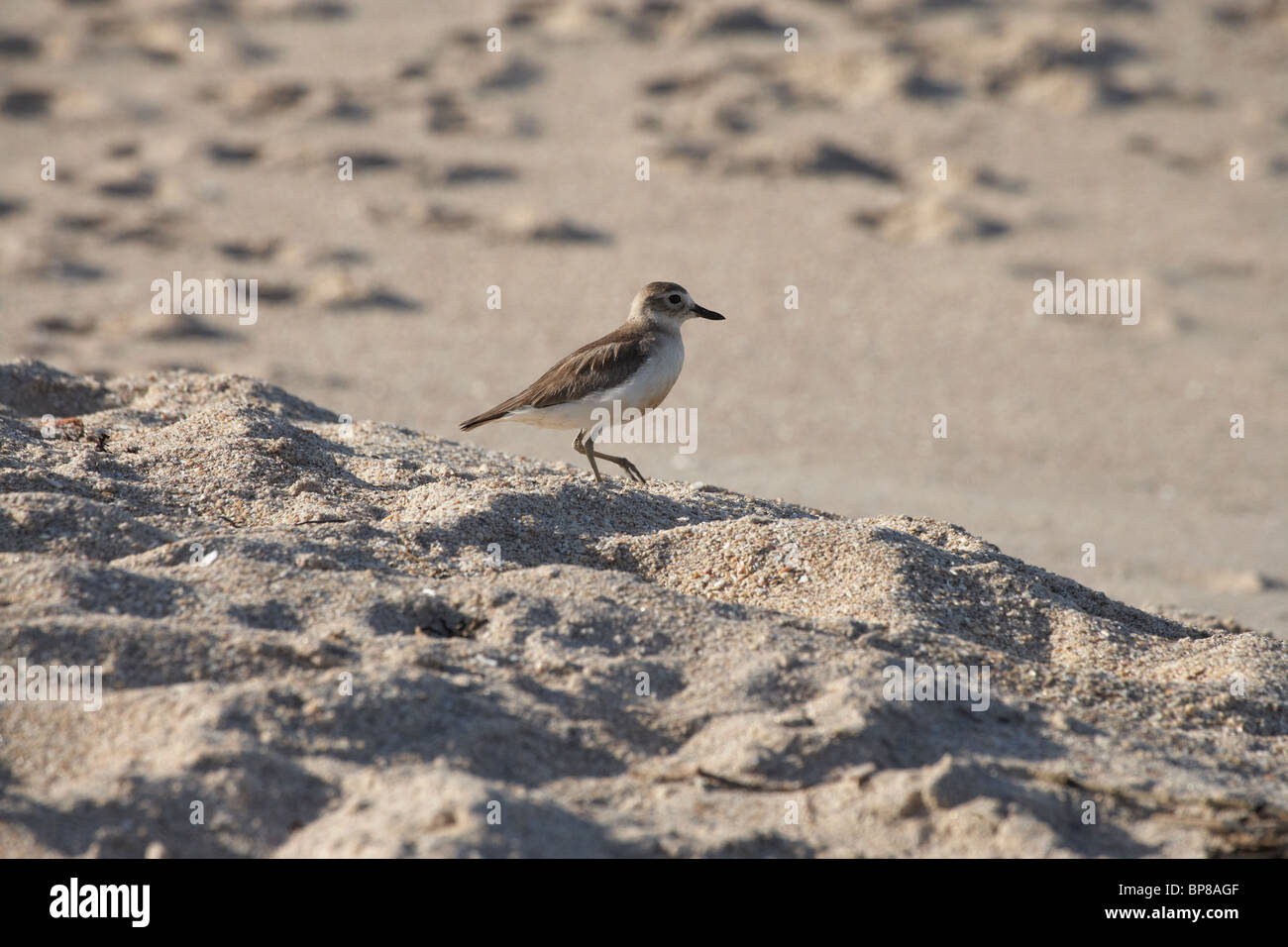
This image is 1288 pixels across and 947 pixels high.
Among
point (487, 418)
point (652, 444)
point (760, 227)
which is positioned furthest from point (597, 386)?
point (760, 227)

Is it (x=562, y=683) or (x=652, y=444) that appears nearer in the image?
(x=562, y=683)

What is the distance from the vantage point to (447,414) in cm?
998

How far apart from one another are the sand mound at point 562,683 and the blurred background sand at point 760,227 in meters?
3.15

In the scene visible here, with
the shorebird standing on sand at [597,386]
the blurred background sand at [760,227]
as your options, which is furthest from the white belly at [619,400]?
the blurred background sand at [760,227]

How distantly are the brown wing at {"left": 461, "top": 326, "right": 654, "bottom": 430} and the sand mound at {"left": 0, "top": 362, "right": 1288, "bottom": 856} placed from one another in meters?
0.73

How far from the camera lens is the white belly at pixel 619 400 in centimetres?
563

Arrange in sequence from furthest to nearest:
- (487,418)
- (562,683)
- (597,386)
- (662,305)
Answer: (662,305), (487,418), (597,386), (562,683)

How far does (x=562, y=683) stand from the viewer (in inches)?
142

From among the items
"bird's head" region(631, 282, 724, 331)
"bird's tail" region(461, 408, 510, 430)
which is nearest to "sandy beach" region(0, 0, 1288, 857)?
"bird's tail" region(461, 408, 510, 430)

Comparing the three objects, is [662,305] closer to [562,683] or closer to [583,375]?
[583,375]

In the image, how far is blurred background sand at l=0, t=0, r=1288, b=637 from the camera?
975 centimetres

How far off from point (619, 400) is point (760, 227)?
842 cm

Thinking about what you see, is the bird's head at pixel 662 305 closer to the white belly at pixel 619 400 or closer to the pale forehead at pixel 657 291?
the pale forehead at pixel 657 291
